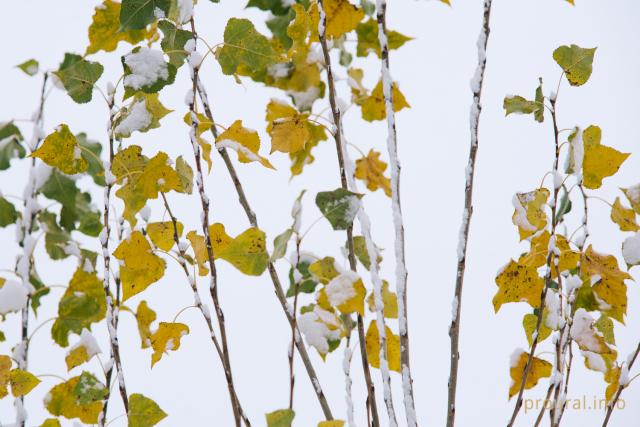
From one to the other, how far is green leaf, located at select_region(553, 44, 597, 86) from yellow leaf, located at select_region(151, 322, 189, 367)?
0.40 metres

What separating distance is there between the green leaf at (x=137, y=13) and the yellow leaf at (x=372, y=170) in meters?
0.30

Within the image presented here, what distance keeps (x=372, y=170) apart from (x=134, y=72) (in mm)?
313

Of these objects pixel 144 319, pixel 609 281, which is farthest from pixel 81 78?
pixel 609 281

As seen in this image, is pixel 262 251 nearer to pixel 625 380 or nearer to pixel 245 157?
pixel 245 157

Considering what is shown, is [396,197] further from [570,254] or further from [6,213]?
[6,213]

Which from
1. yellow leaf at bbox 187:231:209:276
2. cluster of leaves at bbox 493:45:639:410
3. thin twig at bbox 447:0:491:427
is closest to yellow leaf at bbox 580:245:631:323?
cluster of leaves at bbox 493:45:639:410

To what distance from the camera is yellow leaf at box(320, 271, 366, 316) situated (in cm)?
43

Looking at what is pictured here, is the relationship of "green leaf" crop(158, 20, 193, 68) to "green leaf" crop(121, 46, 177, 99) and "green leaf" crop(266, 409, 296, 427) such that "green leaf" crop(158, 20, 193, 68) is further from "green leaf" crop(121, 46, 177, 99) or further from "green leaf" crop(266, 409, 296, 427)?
"green leaf" crop(266, 409, 296, 427)

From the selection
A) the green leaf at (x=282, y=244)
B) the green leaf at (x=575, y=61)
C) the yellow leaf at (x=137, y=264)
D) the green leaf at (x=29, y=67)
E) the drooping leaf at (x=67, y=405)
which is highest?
the green leaf at (x=29, y=67)

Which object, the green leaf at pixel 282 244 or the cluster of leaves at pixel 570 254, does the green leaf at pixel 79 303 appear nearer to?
the green leaf at pixel 282 244

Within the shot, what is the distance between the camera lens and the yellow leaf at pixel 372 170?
693 mm

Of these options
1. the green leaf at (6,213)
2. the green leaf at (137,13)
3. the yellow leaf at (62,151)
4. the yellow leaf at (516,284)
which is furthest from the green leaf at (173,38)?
the green leaf at (6,213)

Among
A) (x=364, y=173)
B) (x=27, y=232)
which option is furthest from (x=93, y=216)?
(x=364, y=173)

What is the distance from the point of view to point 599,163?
0.52m
